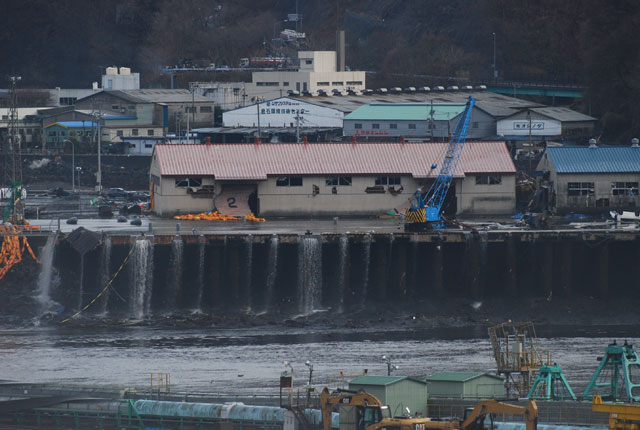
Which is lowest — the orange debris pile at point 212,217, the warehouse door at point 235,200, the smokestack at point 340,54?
the orange debris pile at point 212,217

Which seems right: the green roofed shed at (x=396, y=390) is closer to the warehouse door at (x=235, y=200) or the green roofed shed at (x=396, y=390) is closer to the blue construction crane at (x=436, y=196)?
the blue construction crane at (x=436, y=196)

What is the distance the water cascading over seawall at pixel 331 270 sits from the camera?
175 ft

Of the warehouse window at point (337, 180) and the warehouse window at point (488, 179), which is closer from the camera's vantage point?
the warehouse window at point (337, 180)

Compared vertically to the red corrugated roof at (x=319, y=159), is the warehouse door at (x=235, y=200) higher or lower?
lower

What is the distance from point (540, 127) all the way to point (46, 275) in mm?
42137

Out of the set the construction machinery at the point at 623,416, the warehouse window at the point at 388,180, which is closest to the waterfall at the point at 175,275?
the warehouse window at the point at 388,180

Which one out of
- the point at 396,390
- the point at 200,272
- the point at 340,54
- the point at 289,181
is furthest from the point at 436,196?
the point at 340,54

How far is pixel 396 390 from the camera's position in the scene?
33.0 metres

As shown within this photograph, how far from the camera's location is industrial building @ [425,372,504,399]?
34.7m

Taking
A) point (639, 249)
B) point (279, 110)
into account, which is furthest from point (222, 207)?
point (279, 110)

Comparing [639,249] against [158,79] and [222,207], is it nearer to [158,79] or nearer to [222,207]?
[222,207]

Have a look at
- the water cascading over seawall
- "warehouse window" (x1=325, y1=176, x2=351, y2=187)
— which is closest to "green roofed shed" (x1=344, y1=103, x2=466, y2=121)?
"warehouse window" (x1=325, y1=176, x2=351, y2=187)

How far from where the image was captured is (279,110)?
9656cm

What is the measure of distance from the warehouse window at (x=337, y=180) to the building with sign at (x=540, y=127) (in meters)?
25.9
